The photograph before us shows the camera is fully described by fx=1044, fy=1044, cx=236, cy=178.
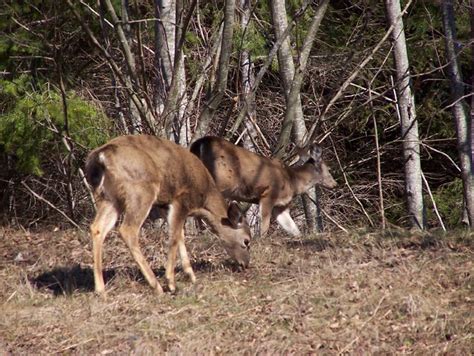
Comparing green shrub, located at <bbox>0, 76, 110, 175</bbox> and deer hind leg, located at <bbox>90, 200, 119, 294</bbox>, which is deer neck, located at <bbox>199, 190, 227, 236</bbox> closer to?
deer hind leg, located at <bbox>90, 200, 119, 294</bbox>

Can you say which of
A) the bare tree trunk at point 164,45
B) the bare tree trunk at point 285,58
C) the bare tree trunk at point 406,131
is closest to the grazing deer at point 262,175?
the bare tree trunk at point 285,58

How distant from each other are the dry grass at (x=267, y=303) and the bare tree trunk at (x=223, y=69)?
7.87 ft

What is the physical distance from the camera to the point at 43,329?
9.31 metres

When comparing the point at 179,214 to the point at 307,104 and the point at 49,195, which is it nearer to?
the point at 49,195

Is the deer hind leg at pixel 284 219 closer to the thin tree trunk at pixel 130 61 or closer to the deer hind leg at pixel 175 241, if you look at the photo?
the thin tree trunk at pixel 130 61

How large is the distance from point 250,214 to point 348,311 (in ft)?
32.5

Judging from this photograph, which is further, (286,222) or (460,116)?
(460,116)

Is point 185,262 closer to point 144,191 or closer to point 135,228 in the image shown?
point 135,228

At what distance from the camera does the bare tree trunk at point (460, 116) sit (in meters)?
16.1

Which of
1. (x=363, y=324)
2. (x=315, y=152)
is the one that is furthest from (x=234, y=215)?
(x=315, y=152)

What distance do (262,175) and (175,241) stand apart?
3.60 metres

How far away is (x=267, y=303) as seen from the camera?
971 centimetres

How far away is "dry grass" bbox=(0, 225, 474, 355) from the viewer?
892cm

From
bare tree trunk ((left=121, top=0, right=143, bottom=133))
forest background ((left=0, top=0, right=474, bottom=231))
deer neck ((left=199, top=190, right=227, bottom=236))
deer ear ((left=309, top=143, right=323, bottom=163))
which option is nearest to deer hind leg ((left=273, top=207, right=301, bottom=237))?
forest background ((left=0, top=0, right=474, bottom=231))
